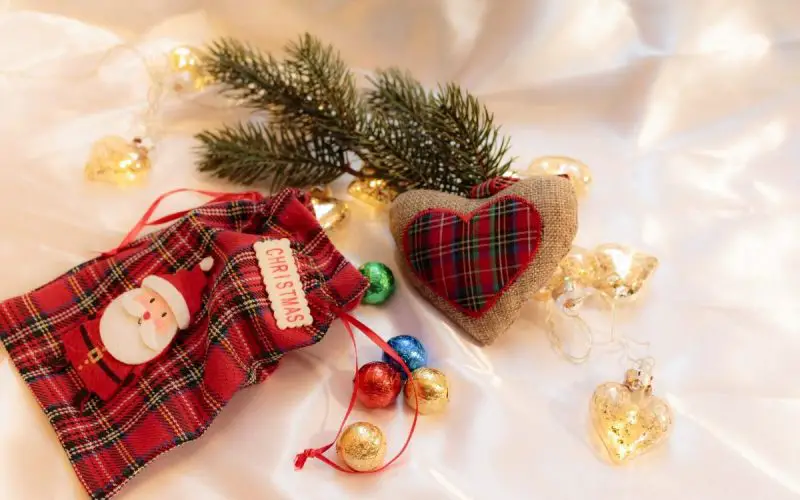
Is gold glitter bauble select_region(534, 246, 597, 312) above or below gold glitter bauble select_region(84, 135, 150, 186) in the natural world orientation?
below

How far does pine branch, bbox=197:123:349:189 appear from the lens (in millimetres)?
1069

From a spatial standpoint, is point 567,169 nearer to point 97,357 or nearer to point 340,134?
point 340,134

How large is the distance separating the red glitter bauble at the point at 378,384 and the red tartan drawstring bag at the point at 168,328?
0.02 m

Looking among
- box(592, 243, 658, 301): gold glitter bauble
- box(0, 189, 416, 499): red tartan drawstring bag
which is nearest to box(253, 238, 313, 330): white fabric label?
box(0, 189, 416, 499): red tartan drawstring bag

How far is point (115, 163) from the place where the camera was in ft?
3.63

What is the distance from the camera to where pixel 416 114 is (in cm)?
106

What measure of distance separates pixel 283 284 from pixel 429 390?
0.76 feet

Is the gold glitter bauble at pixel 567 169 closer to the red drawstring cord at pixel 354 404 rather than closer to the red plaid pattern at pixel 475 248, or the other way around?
the red plaid pattern at pixel 475 248

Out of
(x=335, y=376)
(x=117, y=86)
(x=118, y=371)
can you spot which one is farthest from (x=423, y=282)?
(x=117, y=86)

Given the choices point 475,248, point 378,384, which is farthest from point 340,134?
point 378,384

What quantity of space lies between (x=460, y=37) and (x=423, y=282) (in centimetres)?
53

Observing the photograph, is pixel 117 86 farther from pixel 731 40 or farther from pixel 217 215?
pixel 731 40

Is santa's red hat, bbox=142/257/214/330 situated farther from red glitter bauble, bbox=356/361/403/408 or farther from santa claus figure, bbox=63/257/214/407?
red glitter bauble, bbox=356/361/403/408

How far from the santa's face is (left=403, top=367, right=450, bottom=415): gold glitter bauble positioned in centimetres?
32
